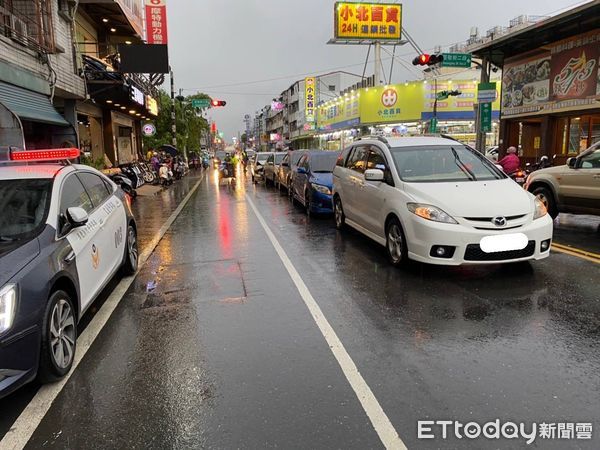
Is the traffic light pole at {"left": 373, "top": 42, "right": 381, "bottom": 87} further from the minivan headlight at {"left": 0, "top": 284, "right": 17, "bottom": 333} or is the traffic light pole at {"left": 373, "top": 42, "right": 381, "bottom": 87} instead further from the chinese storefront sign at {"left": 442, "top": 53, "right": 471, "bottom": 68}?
the minivan headlight at {"left": 0, "top": 284, "right": 17, "bottom": 333}

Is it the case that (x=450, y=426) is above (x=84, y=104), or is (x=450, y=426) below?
below

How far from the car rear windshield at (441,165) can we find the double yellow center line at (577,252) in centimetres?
164

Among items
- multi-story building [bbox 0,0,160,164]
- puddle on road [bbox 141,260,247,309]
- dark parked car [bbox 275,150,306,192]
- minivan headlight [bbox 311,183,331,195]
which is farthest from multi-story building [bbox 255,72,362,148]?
puddle on road [bbox 141,260,247,309]

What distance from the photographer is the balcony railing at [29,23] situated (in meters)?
12.0

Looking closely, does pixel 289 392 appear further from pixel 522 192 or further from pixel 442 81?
pixel 442 81

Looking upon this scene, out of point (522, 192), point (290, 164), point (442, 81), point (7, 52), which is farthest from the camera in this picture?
point (442, 81)

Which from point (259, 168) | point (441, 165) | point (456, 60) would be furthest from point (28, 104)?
point (259, 168)

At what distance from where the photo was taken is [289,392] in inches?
137

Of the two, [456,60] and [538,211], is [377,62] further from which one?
[538,211]

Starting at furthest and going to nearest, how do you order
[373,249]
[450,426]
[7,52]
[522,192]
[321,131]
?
1. [321,131]
2. [7,52]
3. [373,249]
4. [522,192]
5. [450,426]

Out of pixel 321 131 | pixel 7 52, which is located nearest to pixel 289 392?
pixel 7 52

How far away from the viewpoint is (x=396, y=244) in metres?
6.71

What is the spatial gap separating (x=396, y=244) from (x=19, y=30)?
38.9ft

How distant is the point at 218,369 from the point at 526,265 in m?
4.72
